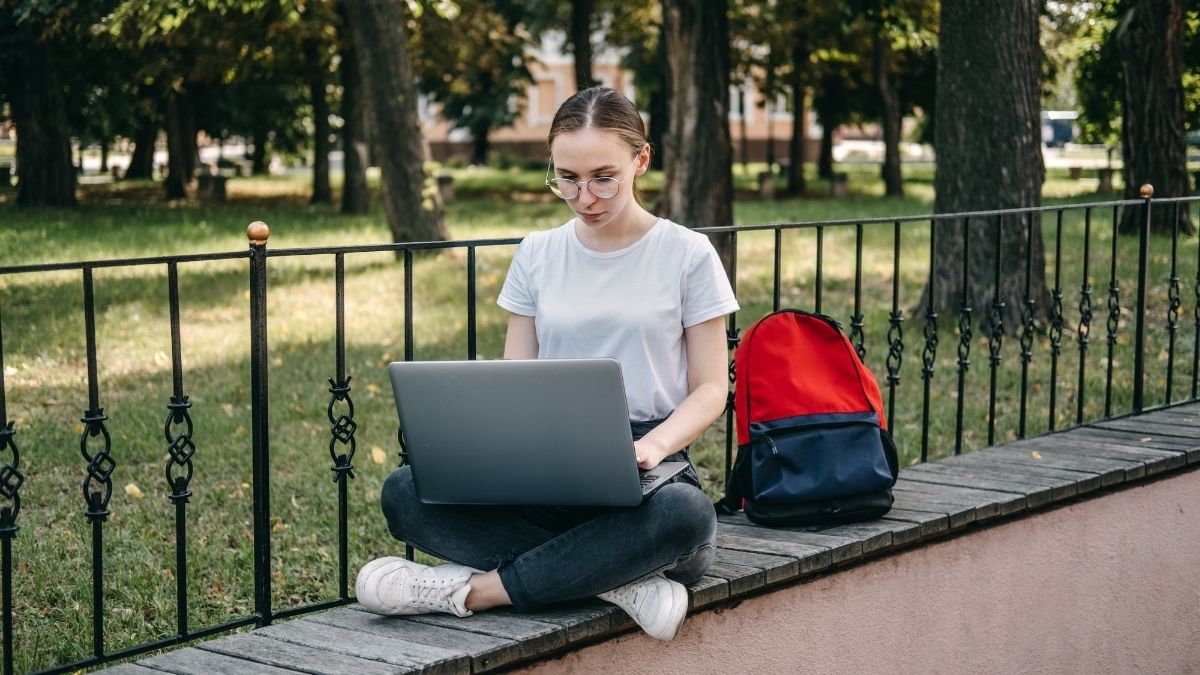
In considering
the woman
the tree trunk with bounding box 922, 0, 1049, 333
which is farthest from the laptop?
the tree trunk with bounding box 922, 0, 1049, 333

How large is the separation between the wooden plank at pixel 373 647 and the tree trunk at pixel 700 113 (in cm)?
973

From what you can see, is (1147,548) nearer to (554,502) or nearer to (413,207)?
(554,502)

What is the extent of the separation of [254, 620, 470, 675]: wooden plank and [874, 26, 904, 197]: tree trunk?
27.3 m

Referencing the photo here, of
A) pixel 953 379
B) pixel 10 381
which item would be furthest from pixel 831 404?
pixel 10 381

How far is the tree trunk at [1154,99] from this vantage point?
16.5 m

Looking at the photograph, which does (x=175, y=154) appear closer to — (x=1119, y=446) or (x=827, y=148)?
(x=827, y=148)

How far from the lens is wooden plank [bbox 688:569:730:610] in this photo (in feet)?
10.9

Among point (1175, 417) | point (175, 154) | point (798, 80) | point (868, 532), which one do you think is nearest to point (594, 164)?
point (868, 532)

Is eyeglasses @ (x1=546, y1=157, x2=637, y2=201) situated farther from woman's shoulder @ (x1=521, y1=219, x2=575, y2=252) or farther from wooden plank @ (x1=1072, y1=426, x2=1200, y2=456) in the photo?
wooden plank @ (x1=1072, y1=426, x2=1200, y2=456)

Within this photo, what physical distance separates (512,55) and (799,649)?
3681cm

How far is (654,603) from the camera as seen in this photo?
3.19 m

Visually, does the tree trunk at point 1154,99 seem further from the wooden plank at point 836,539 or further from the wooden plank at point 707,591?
the wooden plank at point 707,591

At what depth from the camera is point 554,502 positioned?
310cm

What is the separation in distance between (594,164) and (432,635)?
1.10 meters
